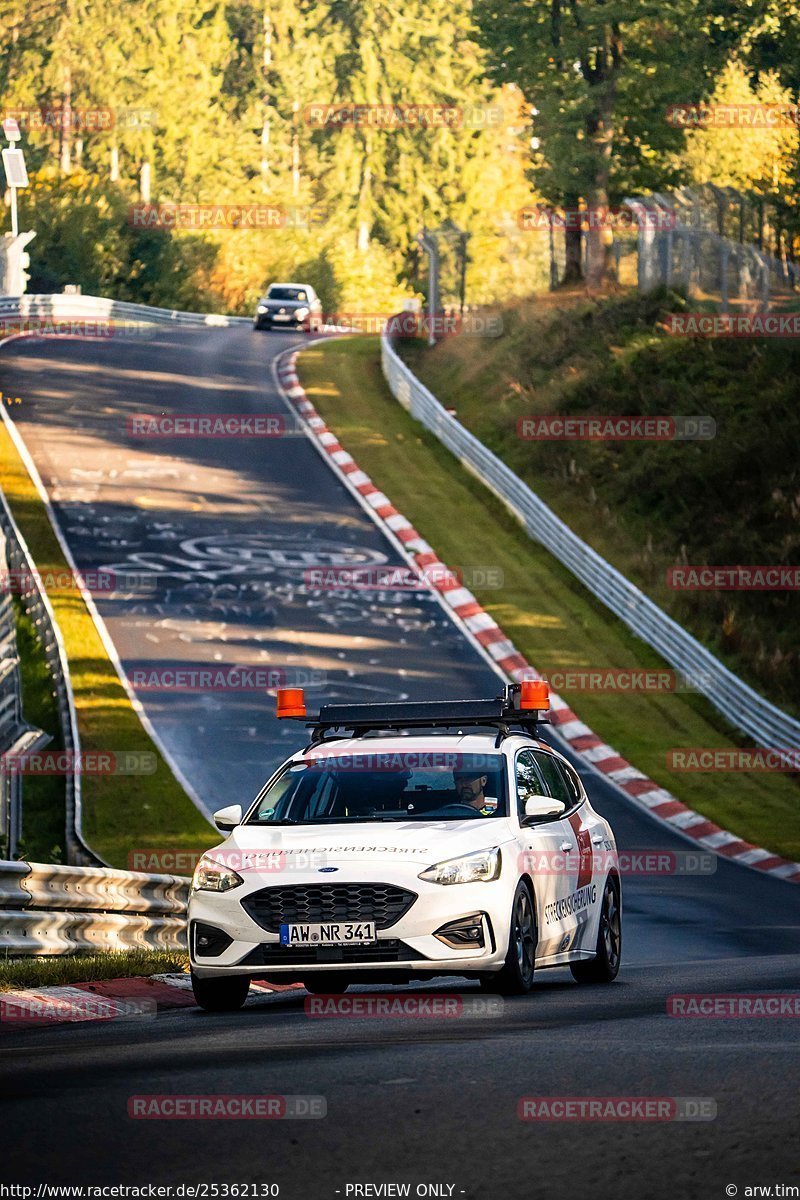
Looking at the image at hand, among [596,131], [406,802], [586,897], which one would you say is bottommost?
[586,897]

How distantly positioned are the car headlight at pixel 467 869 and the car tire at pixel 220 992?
1236mm

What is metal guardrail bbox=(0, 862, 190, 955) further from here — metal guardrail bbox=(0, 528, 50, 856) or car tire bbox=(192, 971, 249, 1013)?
metal guardrail bbox=(0, 528, 50, 856)

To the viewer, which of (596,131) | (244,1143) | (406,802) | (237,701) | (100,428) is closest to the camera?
(244,1143)

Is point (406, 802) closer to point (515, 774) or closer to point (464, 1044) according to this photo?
point (515, 774)

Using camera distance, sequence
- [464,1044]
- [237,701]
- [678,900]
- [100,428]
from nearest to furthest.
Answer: [464,1044] < [678,900] < [237,701] < [100,428]

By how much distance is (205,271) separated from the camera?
8756 cm

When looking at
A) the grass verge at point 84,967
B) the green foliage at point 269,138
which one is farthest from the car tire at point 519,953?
the green foliage at point 269,138

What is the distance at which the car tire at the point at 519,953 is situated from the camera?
1067 centimetres

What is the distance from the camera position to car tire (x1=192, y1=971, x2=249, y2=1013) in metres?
10.8

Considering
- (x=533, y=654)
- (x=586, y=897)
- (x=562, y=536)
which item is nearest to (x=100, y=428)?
(x=562, y=536)

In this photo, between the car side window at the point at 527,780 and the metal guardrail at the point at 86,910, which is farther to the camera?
the metal guardrail at the point at 86,910

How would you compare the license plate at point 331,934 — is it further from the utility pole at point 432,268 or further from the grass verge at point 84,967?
the utility pole at point 432,268

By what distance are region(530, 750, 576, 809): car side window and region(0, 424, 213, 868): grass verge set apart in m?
8.69

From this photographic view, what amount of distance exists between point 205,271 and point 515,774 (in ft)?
256
